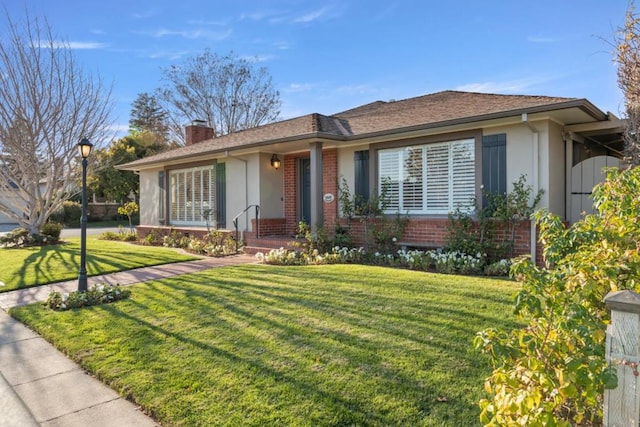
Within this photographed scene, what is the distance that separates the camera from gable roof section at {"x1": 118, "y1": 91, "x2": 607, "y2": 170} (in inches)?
284

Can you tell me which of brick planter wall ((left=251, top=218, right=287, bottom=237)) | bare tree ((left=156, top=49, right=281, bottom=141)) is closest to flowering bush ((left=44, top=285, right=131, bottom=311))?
brick planter wall ((left=251, top=218, right=287, bottom=237))

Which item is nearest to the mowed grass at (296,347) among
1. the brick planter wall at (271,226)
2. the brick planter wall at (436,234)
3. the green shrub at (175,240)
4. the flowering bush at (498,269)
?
the flowering bush at (498,269)

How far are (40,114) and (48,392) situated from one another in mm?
13817

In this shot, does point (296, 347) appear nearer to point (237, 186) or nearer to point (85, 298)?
point (85, 298)

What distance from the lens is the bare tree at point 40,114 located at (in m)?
13.7

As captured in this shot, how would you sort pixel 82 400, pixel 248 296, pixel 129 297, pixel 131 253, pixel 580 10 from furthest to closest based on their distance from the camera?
pixel 131 253 < pixel 580 10 < pixel 129 297 < pixel 248 296 < pixel 82 400

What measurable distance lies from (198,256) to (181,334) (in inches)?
249

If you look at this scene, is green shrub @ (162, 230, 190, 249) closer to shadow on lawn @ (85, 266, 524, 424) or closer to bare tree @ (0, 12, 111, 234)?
bare tree @ (0, 12, 111, 234)

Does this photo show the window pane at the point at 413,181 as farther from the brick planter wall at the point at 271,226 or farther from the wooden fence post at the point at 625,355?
the wooden fence post at the point at 625,355

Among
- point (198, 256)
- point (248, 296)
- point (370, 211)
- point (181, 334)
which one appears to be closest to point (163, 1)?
point (198, 256)

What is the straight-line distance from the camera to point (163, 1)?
10.6m

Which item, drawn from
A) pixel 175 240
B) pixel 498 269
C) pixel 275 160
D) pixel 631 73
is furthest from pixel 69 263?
pixel 631 73

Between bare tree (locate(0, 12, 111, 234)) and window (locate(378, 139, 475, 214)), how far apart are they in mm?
11994

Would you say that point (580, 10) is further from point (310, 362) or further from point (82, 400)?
point (82, 400)
